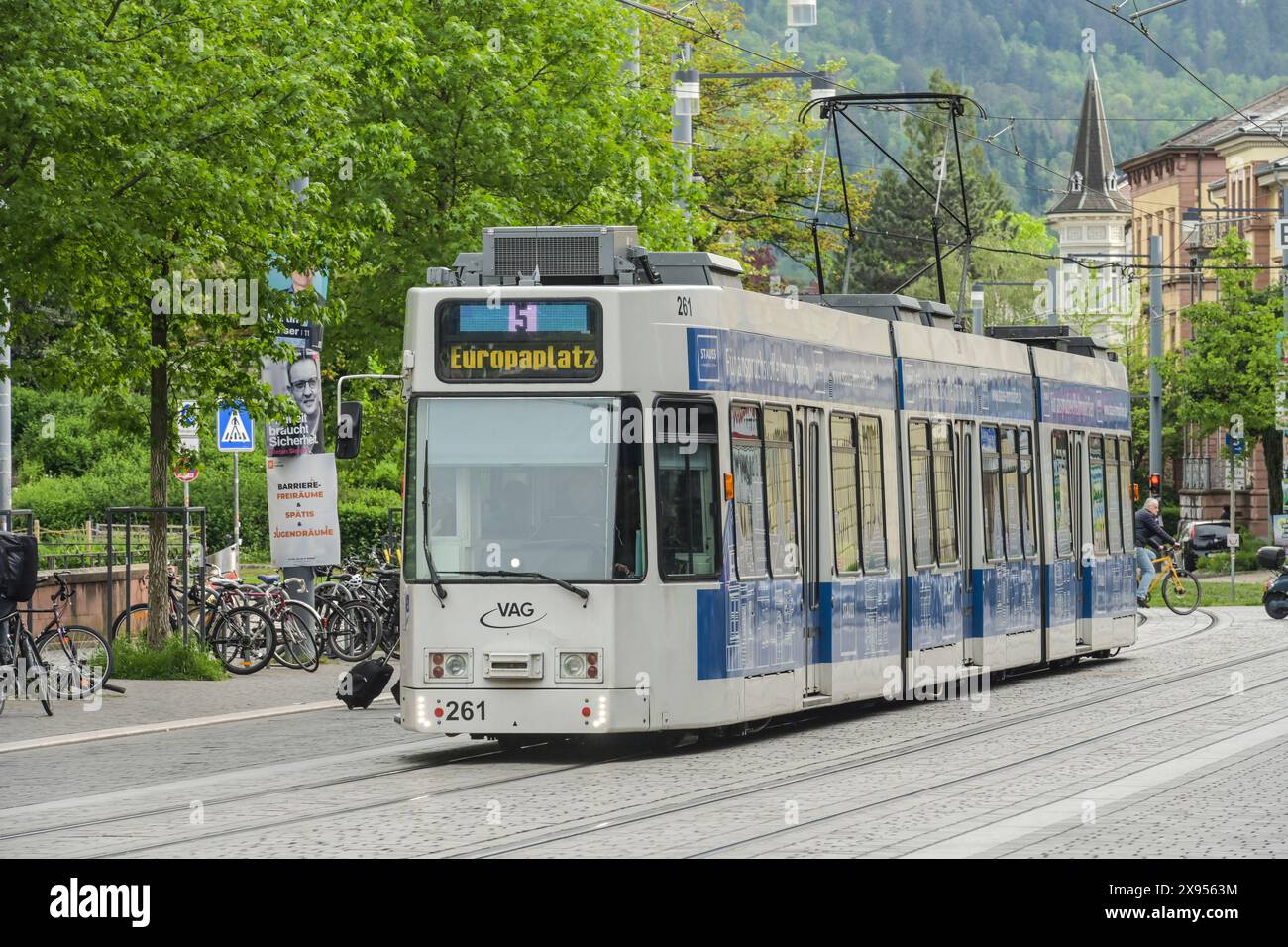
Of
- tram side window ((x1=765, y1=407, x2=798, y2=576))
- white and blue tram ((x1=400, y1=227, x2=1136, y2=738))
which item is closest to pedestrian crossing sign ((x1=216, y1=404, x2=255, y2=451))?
white and blue tram ((x1=400, y1=227, x2=1136, y2=738))

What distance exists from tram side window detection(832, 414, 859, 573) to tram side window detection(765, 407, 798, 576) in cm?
80

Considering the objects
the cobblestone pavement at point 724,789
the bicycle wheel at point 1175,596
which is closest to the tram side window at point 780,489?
the cobblestone pavement at point 724,789

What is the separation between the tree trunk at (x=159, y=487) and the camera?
2330 centimetres

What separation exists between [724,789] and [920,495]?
20.7 feet

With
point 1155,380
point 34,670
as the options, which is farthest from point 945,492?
point 1155,380

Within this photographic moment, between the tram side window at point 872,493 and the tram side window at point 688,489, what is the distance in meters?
2.77

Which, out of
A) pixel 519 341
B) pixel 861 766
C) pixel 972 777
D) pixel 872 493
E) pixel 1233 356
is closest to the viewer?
pixel 972 777

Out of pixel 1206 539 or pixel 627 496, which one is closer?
pixel 627 496

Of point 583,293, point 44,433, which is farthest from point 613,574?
point 44,433

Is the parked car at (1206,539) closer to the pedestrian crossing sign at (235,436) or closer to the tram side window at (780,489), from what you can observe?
the pedestrian crossing sign at (235,436)

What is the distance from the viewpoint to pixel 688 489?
14953 millimetres

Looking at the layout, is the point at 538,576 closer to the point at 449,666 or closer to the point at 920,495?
the point at 449,666

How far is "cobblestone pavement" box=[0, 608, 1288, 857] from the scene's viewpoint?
10703mm
